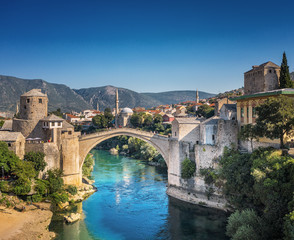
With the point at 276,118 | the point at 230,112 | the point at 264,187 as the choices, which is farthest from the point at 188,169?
the point at 264,187

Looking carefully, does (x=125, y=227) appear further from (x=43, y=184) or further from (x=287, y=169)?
(x=287, y=169)

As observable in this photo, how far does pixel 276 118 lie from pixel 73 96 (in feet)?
408

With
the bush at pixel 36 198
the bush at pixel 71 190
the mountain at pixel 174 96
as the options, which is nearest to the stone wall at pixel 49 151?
the bush at pixel 71 190

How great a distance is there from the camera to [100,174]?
33250 mm

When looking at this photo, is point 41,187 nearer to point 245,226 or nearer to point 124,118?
point 245,226

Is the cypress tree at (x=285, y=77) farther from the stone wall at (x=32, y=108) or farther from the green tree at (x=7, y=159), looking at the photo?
the green tree at (x=7, y=159)

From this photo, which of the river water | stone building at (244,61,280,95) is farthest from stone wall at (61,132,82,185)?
stone building at (244,61,280,95)

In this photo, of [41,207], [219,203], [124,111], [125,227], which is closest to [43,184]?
[41,207]

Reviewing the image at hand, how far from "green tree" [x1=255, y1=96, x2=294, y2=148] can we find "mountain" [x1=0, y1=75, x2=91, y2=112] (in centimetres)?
8638

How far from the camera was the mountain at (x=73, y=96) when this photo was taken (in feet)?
332

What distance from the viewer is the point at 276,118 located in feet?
59.6

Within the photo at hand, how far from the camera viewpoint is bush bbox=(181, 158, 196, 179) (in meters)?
24.4

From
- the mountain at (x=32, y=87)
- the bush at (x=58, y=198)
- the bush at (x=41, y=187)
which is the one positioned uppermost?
the mountain at (x=32, y=87)

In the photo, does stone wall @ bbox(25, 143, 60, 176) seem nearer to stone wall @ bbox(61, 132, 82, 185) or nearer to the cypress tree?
stone wall @ bbox(61, 132, 82, 185)
